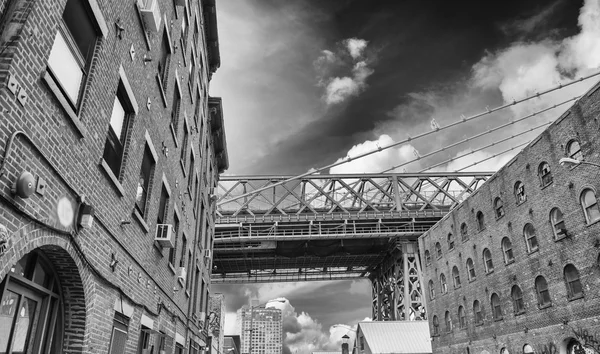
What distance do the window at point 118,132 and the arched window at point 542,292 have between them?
2110 cm

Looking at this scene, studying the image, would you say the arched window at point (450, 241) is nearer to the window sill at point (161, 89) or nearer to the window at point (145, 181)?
the window sill at point (161, 89)

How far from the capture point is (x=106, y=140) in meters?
8.47

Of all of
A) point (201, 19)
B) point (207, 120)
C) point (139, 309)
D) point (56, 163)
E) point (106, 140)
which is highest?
point (201, 19)

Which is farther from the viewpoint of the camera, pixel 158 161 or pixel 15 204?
pixel 158 161

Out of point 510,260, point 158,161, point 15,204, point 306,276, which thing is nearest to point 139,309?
point 158,161

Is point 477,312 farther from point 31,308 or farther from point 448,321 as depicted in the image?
point 31,308

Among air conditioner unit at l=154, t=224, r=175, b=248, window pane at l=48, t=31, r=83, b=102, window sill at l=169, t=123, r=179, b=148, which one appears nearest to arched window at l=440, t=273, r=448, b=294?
window sill at l=169, t=123, r=179, b=148

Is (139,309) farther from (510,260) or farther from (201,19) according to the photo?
(510,260)

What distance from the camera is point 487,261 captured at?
92.0ft

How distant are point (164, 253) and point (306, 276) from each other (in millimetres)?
48529

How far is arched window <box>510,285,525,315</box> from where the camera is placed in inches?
952

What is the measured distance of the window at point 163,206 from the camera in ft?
44.3

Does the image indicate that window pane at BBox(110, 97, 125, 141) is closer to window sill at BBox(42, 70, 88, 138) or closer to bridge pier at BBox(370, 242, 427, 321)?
window sill at BBox(42, 70, 88, 138)

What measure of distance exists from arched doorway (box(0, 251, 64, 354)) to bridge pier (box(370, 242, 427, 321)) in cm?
3961
